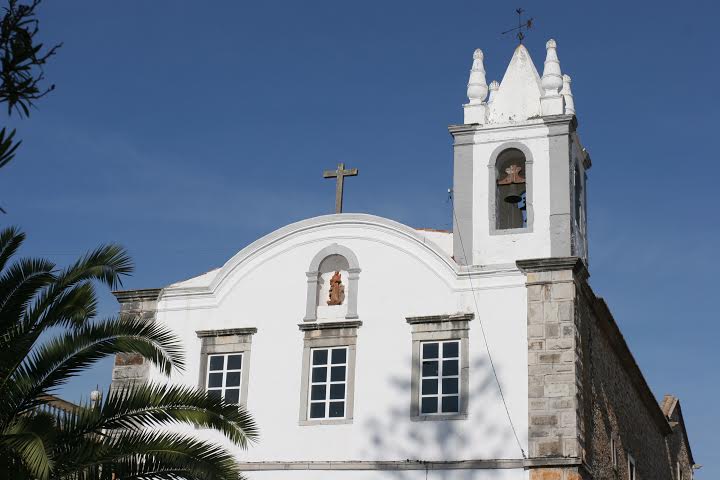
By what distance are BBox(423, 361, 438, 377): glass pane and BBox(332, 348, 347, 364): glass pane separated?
1.56 metres

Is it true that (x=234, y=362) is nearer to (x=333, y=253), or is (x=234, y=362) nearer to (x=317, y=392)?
(x=317, y=392)

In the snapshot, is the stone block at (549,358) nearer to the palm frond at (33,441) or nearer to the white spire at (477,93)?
the white spire at (477,93)

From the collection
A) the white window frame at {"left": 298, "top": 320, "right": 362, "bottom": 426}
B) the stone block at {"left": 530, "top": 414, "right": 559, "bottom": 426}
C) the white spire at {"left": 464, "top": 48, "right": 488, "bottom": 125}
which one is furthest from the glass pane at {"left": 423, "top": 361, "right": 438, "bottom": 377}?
the white spire at {"left": 464, "top": 48, "right": 488, "bottom": 125}

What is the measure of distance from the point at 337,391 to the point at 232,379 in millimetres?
2153

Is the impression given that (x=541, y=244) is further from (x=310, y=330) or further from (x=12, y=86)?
(x=12, y=86)

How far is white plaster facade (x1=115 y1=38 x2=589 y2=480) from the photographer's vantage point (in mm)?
19766

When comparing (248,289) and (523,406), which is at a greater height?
(248,289)

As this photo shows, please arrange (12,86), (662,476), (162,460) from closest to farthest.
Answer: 1. (12,86)
2. (162,460)
3. (662,476)

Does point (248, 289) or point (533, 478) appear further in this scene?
point (248, 289)

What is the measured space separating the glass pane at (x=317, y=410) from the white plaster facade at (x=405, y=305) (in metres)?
0.25

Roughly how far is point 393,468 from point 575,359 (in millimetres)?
3656

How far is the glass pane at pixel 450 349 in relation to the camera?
20391mm

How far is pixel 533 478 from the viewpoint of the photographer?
747 inches

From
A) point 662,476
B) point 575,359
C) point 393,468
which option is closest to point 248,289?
point 393,468
